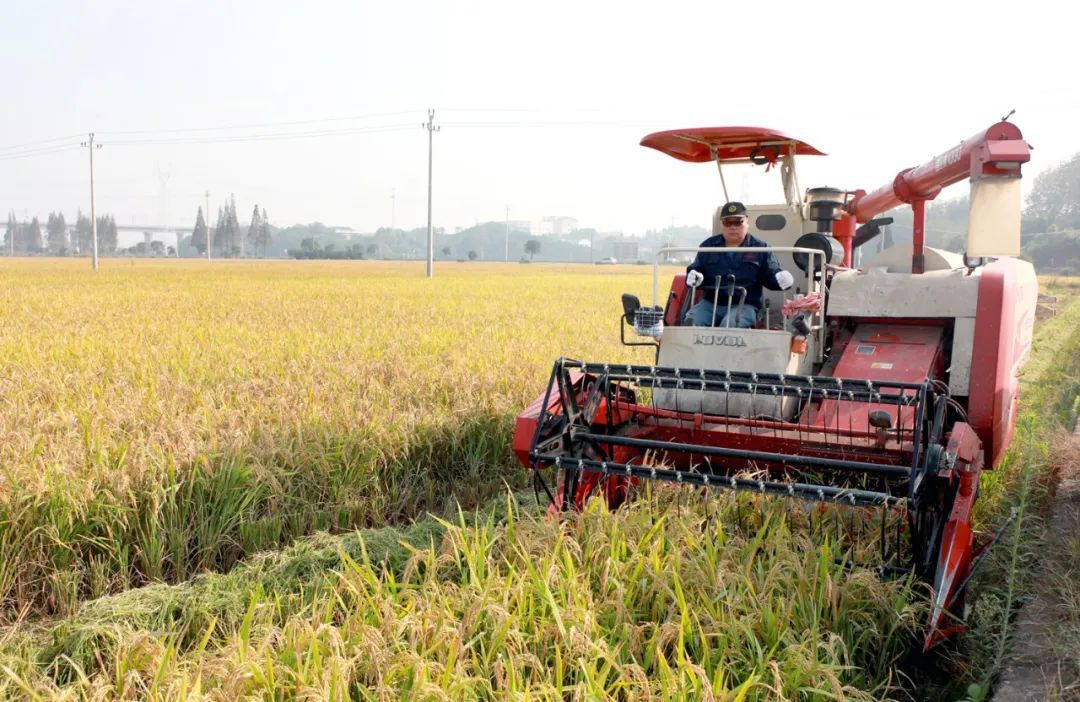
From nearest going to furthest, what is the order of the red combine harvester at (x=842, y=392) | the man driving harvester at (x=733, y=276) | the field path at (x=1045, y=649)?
the field path at (x=1045, y=649), the red combine harvester at (x=842, y=392), the man driving harvester at (x=733, y=276)

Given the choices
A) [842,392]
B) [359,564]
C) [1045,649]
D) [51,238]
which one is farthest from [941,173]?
[51,238]

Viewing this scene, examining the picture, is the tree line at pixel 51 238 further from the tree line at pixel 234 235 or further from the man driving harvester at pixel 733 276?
the man driving harvester at pixel 733 276

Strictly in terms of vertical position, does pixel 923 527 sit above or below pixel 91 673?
above

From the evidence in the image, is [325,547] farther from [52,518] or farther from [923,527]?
[923,527]

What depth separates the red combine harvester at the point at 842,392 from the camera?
3.73 metres

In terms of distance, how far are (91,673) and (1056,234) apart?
78.1 m

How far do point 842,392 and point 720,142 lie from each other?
2519 millimetres

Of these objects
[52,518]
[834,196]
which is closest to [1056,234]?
[834,196]

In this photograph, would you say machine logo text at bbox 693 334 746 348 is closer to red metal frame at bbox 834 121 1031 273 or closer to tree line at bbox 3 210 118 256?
red metal frame at bbox 834 121 1031 273

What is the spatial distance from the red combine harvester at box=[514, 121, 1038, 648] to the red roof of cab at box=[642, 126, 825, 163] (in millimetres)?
27

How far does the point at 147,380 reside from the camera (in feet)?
22.2

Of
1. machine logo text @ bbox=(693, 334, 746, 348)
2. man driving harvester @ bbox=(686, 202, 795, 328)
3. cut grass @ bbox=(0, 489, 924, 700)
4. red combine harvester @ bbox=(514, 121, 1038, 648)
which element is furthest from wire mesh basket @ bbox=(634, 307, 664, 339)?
cut grass @ bbox=(0, 489, 924, 700)

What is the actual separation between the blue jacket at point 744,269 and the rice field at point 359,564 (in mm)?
1723

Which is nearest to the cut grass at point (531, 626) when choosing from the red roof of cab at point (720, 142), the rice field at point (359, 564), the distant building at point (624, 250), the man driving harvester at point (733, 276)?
the rice field at point (359, 564)
